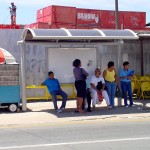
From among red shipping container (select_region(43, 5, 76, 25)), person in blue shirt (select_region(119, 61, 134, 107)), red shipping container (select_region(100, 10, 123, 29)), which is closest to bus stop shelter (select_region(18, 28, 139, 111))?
person in blue shirt (select_region(119, 61, 134, 107))

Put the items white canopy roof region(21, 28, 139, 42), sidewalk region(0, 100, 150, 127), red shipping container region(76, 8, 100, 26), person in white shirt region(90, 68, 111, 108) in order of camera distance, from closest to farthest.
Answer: sidewalk region(0, 100, 150, 127) < white canopy roof region(21, 28, 139, 42) < person in white shirt region(90, 68, 111, 108) < red shipping container region(76, 8, 100, 26)

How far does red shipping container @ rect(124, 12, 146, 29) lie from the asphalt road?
1794 cm

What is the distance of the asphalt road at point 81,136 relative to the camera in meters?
9.38

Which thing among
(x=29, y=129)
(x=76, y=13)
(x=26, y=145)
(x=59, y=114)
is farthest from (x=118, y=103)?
(x=76, y=13)

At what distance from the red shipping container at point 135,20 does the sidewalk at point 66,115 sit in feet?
47.0

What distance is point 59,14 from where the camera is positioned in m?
27.5

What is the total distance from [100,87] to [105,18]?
1469 cm

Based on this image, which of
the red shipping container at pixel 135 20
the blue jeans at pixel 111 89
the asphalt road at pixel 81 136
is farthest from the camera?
the red shipping container at pixel 135 20

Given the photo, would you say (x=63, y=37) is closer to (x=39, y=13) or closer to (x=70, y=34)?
(x=70, y=34)

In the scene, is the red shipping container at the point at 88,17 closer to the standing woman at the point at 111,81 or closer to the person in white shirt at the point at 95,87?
the standing woman at the point at 111,81

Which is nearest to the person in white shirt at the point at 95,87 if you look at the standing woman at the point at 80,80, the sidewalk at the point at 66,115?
the sidewalk at the point at 66,115

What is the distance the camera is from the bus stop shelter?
1463 centimetres

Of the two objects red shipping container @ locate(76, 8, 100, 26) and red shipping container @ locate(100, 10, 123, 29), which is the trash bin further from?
red shipping container @ locate(100, 10, 123, 29)

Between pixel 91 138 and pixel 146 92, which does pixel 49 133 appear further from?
pixel 146 92
